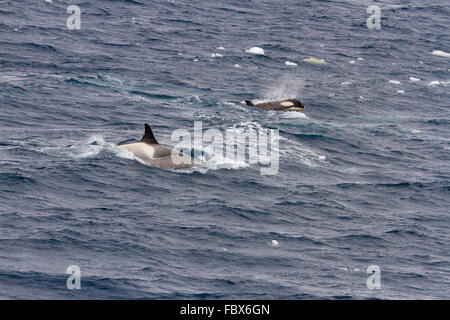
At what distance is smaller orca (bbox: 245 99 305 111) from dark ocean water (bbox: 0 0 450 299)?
94 cm

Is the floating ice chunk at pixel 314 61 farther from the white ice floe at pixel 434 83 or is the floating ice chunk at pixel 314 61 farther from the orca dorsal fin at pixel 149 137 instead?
the orca dorsal fin at pixel 149 137

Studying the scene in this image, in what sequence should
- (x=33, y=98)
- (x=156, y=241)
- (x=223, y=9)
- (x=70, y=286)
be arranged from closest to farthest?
(x=70, y=286)
(x=156, y=241)
(x=33, y=98)
(x=223, y=9)

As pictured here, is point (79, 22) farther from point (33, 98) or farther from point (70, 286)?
point (70, 286)

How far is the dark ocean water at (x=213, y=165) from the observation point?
23.7 meters

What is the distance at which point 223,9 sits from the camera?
72.8m

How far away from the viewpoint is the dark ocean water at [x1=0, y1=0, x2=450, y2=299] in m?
23.7

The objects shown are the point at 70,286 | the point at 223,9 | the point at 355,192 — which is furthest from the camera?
the point at 223,9

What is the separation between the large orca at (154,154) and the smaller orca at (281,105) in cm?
1236

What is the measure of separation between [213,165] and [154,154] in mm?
2529

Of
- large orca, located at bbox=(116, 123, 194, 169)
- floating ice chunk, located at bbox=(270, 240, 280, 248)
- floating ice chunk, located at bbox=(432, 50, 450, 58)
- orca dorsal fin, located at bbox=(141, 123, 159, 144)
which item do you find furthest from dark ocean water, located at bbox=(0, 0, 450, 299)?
orca dorsal fin, located at bbox=(141, 123, 159, 144)

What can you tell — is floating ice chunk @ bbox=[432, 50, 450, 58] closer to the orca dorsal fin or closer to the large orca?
the large orca
